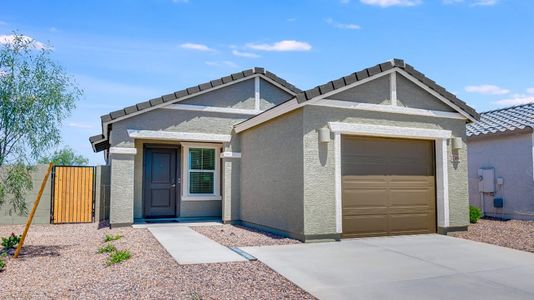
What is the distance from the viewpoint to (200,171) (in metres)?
13.7

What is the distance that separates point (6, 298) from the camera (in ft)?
17.3

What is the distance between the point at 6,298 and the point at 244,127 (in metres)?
7.95

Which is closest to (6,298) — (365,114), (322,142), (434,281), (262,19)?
(434,281)

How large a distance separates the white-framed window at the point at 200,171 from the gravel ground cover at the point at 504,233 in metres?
7.24

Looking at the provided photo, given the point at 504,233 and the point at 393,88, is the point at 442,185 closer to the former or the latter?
the point at 504,233

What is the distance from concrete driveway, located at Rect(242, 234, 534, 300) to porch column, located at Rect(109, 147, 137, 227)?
16.4ft

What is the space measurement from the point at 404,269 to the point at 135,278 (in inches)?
156

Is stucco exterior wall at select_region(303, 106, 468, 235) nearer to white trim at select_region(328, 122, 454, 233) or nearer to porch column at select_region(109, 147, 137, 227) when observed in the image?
white trim at select_region(328, 122, 454, 233)

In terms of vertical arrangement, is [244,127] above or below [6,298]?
above

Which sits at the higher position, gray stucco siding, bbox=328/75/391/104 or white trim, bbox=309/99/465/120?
gray stucco siding, bbox=328/75/391/104

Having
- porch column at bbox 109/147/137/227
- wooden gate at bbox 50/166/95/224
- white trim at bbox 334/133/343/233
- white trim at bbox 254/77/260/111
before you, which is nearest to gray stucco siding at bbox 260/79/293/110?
white trim at bbox 254/77/260/111

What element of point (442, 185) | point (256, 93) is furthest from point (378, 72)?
point (256, 93)

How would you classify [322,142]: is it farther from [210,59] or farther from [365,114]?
[210,59]

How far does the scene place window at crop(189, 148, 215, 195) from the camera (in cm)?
1366
